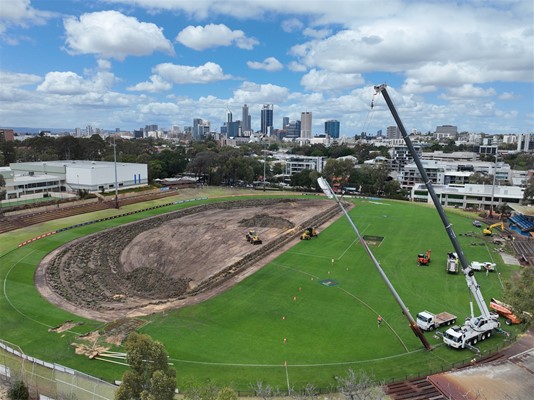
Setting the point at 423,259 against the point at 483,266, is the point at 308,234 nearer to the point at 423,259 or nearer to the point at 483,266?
the point at 423,259

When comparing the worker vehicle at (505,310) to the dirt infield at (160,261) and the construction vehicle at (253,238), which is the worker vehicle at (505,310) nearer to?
the dirt infield at (160,261)

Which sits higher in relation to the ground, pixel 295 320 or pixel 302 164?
pixel 302 164

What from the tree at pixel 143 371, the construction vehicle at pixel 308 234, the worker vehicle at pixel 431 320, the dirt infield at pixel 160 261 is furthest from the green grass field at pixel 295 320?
the tree at pixel 143 371

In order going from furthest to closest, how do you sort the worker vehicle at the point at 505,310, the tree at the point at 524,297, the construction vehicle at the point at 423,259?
the construction vehicle at the point at 423,259
the worker vehicle at the point at 505,310
the tree at the point at 524,297

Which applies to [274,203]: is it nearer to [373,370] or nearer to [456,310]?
[456,310]

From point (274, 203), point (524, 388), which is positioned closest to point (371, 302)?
point (524, 388)

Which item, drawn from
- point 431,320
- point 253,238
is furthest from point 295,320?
point 253,238
